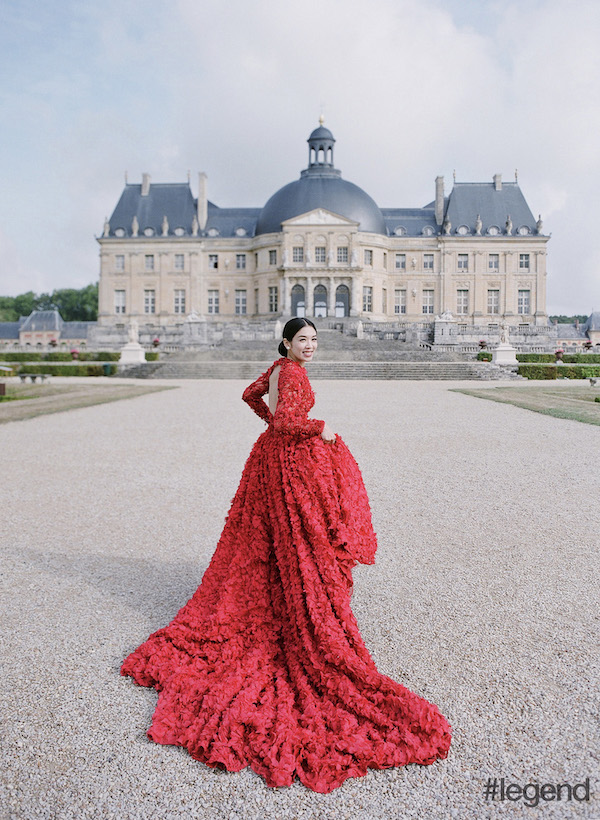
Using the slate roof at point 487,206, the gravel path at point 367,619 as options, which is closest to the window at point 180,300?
the slate roof at point 487,206

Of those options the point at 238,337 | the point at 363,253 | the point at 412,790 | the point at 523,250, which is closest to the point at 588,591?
the point at 412,790

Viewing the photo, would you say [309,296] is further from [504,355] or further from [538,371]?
[538,371]

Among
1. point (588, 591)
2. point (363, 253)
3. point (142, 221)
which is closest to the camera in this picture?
point (588, 591)

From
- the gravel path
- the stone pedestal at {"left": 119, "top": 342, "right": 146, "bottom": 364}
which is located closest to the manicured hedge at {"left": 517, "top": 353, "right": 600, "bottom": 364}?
the stone pedestal at {"left": 119, "top": 342, "right": 146, "bottom": 364}

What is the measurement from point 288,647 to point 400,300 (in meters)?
57.4

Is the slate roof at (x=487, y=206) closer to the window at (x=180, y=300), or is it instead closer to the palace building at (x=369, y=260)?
the palace building at (x=369, y=260)

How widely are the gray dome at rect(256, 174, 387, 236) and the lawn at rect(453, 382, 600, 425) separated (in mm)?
38107

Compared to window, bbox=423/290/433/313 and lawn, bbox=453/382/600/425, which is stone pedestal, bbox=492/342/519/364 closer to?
lawn, bbox=453/382/600/425

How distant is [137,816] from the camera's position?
7.14 feet

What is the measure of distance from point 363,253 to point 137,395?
131 ft

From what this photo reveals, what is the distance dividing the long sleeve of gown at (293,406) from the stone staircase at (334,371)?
23.4m

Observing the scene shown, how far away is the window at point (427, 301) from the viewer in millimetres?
58688

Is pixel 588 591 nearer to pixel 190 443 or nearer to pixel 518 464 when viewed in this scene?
pixel 518 464

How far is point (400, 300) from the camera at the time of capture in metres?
58.6
